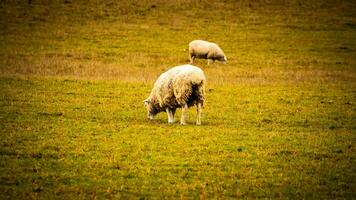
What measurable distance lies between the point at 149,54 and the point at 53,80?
9.88 m

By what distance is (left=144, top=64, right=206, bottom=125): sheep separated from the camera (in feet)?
51.1

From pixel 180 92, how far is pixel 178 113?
13.3ft

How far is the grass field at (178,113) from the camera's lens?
403 inches

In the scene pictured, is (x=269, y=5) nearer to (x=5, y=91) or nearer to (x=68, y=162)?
(x=5, y=91)

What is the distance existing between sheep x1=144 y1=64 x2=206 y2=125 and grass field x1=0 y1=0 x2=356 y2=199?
0.63 metres

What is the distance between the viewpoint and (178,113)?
19.8 meters

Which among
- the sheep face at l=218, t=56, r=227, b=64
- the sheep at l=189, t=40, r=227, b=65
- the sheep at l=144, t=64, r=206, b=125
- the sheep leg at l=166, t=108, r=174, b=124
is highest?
the sheep at l=189, t=40, r=227, b=65

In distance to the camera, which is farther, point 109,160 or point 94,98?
point 94,98

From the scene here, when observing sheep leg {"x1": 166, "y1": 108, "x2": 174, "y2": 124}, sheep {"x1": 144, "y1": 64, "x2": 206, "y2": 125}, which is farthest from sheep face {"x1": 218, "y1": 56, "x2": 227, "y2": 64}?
sheep leg {"x1": 166, "y1": 108, "x2": 174, "y2": 124}

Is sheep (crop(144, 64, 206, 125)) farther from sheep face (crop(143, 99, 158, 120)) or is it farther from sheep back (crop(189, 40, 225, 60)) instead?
sheep back (crop(189, 40, 225, 60))

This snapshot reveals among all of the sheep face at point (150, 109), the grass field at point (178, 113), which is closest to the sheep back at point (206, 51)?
the grass field at point (178, 113)

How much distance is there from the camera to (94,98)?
21.4 metres

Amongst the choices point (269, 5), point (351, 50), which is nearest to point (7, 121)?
point (351, 50)

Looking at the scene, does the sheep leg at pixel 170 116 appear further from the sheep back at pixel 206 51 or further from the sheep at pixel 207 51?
the sheep back at pixel 206 51
